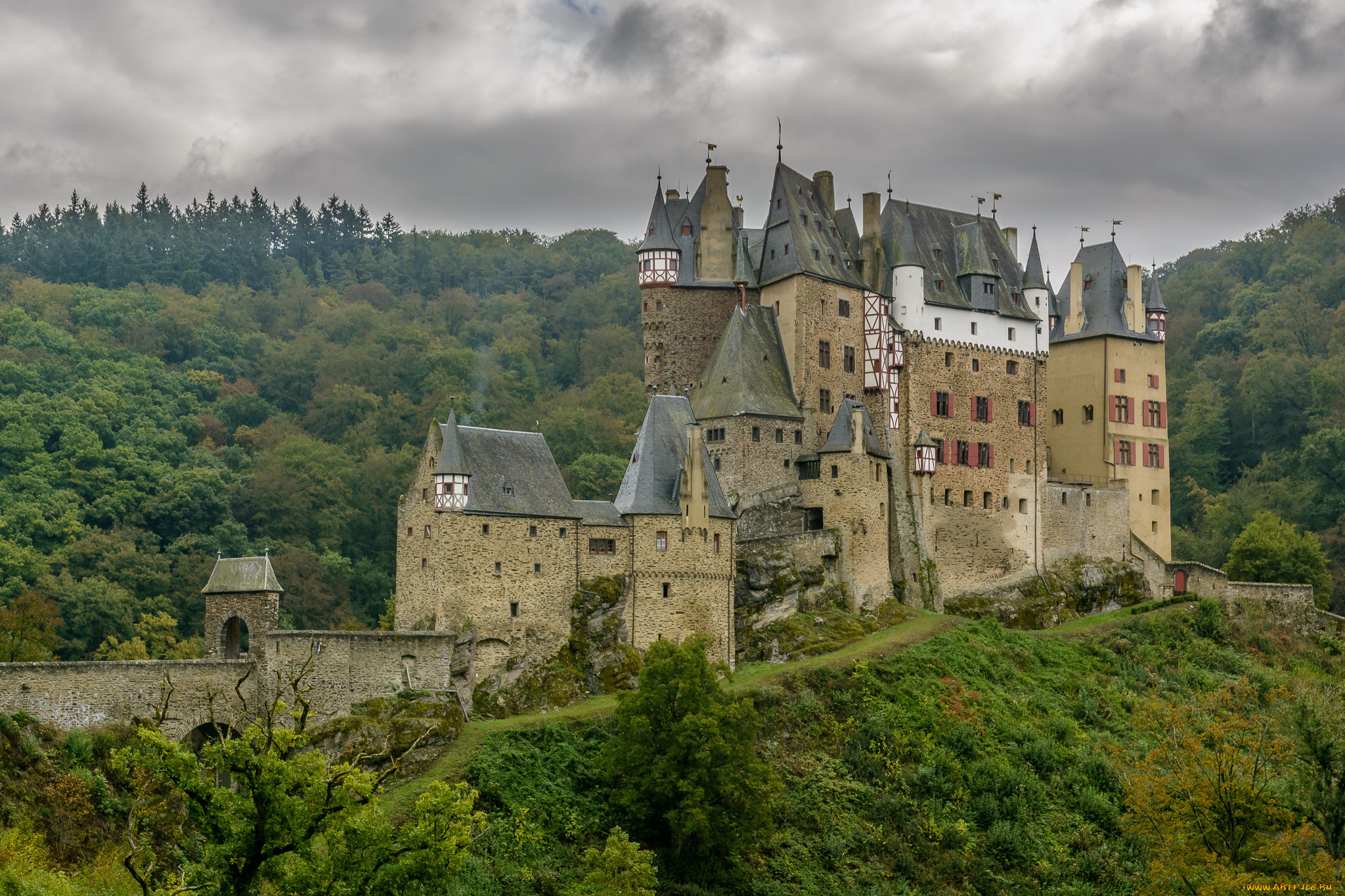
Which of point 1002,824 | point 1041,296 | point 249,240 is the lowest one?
point 1002,824

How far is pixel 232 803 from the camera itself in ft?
83.5

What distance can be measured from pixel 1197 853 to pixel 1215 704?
354 inches

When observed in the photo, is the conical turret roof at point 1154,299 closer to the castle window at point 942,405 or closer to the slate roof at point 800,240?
the castle window at point 942,405

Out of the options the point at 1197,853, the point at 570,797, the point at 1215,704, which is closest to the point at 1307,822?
the point at 1197,853

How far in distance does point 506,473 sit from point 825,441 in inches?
583

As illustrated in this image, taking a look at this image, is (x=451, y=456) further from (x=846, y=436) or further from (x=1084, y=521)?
(x=1084, y=521)

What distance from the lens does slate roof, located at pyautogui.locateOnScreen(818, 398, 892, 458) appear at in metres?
56.6

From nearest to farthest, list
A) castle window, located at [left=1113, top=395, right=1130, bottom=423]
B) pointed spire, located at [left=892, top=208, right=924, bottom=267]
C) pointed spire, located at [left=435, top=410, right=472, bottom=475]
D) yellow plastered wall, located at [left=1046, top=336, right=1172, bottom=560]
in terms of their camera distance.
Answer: pointed spire, located at [left=435, top=410, right=472, bottom=475], pointed spire, located at [left=892, top=208, right=924, bottom=267], yellow plastered wall, located at [left=1046, top=336, right=1172, bottom=560], castle window, located at [left=1113, top=395, right=1130, bottom=423]

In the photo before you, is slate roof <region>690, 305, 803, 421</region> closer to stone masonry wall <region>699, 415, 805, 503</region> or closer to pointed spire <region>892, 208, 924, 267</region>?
stone masonry wall <region>699, 415, 805, 503</region>

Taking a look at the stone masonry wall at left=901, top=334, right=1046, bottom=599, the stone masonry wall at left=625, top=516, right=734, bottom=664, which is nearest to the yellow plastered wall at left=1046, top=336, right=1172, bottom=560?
the stone masonry wall at left=901, top=334, right=1046, bottom=599

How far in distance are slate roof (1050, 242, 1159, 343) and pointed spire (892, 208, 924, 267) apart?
889 centimetres

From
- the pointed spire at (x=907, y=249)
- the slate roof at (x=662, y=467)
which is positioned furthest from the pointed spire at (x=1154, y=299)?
the slate roof at (x=662, y=467)

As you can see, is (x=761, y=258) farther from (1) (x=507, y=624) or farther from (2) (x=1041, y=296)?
(1) (x=507, y=624)

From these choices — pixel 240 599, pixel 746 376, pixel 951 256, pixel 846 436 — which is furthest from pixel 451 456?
pixel 951 256
